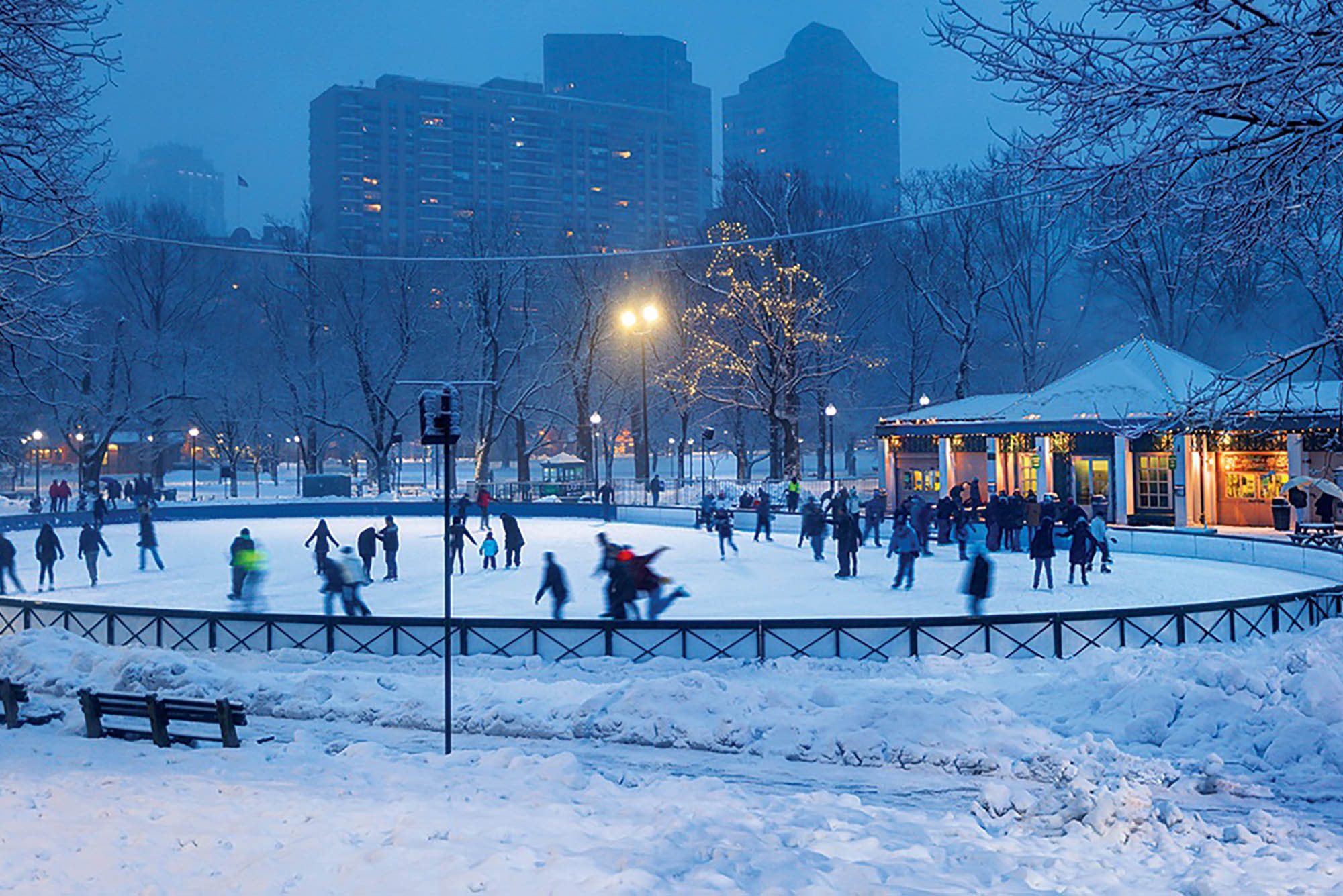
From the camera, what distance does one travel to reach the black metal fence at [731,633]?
1295cm

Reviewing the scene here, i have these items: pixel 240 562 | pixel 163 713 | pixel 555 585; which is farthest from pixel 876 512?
pixel 163 713

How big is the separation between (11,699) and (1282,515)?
98.2 ft

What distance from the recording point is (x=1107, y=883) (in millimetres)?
6355

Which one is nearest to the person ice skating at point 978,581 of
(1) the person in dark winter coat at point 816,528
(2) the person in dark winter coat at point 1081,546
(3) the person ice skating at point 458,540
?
(2) the person in dark winter coat at point 1081,546

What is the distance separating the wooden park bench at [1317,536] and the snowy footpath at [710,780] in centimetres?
1198

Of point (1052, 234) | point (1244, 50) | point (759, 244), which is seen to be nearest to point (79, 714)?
point (1244, 50)

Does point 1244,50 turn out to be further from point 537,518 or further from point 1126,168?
point 537,518

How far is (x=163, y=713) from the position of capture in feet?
32.3

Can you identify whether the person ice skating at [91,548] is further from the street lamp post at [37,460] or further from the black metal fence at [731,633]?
the street lamp post at [37,460]

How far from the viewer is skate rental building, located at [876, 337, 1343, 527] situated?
3008 centimetres

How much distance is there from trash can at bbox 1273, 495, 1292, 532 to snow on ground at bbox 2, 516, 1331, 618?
6.25 m

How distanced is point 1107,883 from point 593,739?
5342mm

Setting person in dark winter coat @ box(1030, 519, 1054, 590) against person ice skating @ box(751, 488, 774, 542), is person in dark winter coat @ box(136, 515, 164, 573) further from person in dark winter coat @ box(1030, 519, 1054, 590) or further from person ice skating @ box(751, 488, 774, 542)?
person in dark winter coat @ box(1030, 519, 1054, 590)

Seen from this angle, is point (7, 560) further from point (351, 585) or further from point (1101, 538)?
point (1101, 538)
